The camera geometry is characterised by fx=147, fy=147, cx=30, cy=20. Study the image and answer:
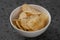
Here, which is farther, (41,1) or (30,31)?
(41,1)

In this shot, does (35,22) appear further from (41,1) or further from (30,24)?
(41,1)

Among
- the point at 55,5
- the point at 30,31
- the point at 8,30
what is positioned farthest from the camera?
the point at 55,5

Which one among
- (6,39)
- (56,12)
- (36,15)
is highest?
(56,12)

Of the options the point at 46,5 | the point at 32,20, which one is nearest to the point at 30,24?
the point at 32,20

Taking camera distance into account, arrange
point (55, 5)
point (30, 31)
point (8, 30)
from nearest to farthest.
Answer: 1. point (30, 31)
2. point (8, 30)
3. point (55, 5)

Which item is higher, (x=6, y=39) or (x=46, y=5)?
(x=46, y=5)

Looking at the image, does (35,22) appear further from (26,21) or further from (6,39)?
(6,39)

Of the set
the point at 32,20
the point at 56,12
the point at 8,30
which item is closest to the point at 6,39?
the point at 8,30
